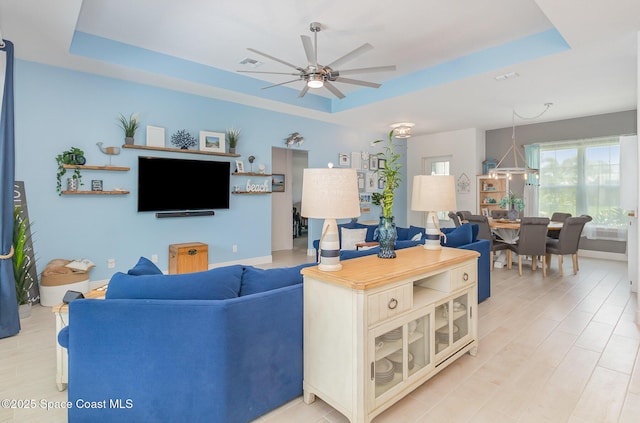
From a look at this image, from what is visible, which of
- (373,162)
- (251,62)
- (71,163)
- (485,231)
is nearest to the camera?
(71,163)

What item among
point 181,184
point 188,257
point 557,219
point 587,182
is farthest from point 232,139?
point 587,182

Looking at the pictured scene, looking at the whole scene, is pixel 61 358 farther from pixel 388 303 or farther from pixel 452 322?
pixel 452 322

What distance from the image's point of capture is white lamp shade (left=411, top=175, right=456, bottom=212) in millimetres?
2624

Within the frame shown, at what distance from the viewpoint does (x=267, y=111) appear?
5898 millimetres

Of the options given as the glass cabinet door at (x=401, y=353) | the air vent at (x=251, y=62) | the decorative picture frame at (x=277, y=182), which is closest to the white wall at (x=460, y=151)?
the decorative picture frame at (x=277, y=182)

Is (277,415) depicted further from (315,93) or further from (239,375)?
(315,93)

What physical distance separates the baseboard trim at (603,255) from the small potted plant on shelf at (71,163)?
8.66 meters

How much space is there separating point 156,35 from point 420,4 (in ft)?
9.43

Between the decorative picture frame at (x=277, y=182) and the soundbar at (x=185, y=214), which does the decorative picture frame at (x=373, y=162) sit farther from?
the soundbar at (x=185, y=214)

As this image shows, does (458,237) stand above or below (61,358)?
above

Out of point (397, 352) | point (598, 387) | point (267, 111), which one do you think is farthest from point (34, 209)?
point (598, 387)

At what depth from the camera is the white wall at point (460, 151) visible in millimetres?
7422

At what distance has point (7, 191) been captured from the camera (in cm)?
291

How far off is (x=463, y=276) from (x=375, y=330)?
103cm
